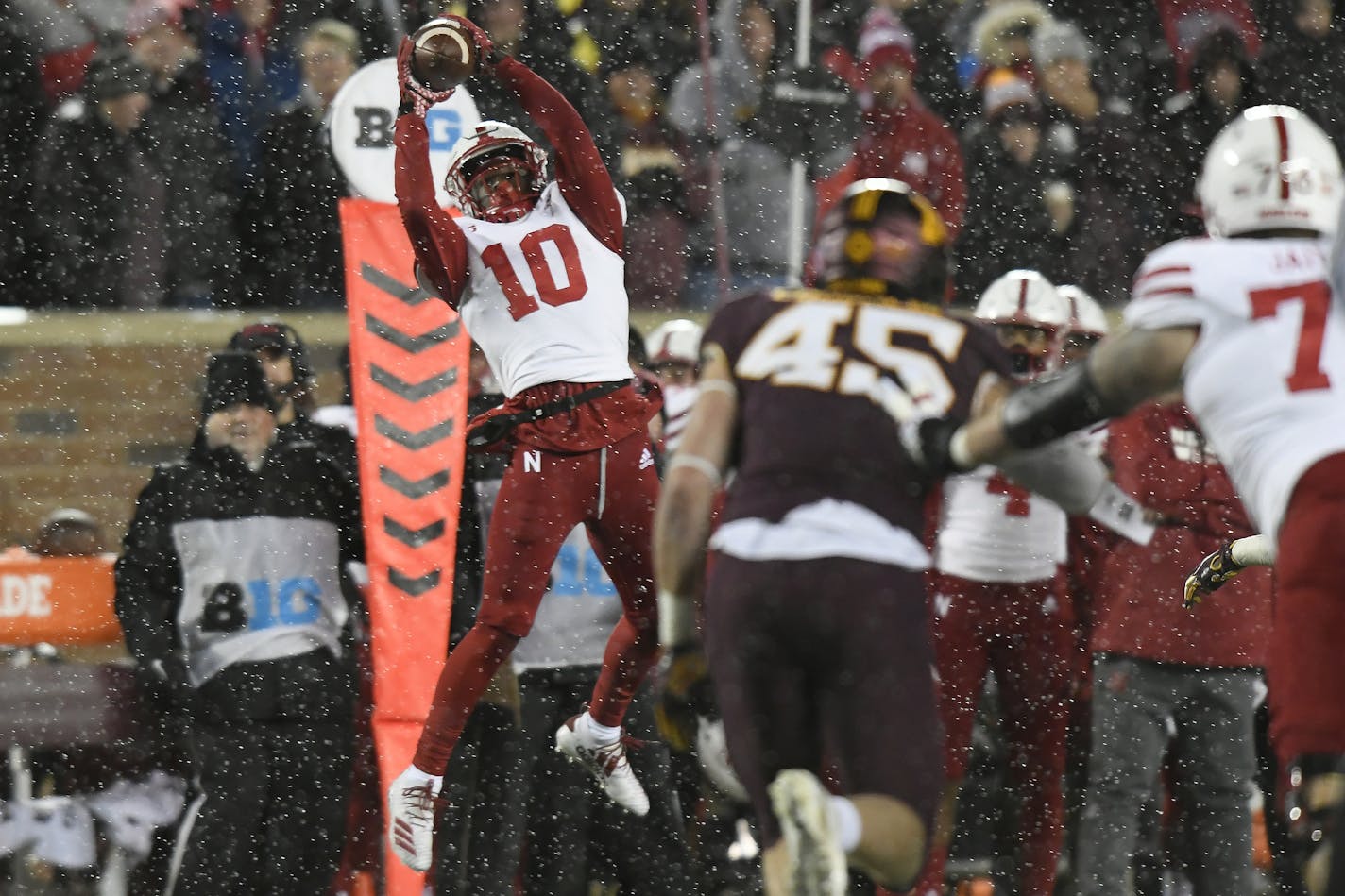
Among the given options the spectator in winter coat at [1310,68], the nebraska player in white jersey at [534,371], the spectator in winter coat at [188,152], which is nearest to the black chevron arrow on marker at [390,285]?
the nebraska player in white jersey at [534,371]

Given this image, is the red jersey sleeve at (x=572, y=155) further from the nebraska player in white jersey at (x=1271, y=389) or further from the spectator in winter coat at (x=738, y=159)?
the spectator in winter coat at (x=738, y=159)

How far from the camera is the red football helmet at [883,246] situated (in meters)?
4.74

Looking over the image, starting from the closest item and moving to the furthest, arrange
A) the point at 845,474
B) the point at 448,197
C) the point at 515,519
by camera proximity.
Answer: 1. the point at 845,474
2. the point at 515,519
3. the point at 448,197

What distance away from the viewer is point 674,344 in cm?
894

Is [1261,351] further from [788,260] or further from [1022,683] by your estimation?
[788,260]

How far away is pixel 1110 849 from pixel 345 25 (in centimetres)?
497

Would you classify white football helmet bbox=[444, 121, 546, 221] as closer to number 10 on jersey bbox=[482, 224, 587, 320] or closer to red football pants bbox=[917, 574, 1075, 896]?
number 10 on jersey bbox=[482, 224, 587, 320]

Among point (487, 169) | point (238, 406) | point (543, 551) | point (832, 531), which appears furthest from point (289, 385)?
point (832, 531)

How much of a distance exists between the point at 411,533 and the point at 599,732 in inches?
39.0

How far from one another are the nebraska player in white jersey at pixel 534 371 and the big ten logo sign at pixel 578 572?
93 centimetres

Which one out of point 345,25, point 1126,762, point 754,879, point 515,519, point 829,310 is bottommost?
point 754,879

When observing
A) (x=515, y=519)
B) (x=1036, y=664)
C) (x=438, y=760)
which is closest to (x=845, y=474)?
(x=515, y=519)

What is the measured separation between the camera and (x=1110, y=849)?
701 centimetres

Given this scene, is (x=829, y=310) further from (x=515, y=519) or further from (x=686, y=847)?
(x=686, y=847)
